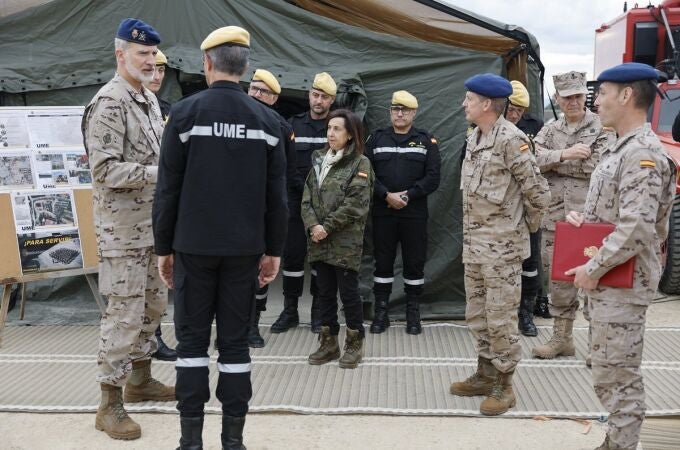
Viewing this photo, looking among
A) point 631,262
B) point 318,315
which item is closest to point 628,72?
point 631,262

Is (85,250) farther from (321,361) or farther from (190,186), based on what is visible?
(190,186)

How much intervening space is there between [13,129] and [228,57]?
271 centimetres

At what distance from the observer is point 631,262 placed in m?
2.67

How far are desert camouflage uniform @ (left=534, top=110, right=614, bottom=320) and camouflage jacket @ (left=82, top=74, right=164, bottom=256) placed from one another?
8.72 ft

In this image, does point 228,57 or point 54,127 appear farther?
point 54,127

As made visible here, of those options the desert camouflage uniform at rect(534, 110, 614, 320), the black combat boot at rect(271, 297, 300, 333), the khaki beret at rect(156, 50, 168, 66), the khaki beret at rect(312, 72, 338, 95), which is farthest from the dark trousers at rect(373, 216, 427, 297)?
the khaki beret at rect(156, 50, 168, 66)

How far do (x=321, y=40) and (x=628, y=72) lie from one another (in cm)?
311

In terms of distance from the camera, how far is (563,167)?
15.6ft

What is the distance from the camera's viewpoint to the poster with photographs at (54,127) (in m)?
4.81

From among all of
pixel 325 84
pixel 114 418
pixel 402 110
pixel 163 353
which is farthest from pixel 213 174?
pixel 402 110

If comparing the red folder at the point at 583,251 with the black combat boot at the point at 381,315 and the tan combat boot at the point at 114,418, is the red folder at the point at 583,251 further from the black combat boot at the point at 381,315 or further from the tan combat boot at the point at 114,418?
the black combat boot at the point at 381,315

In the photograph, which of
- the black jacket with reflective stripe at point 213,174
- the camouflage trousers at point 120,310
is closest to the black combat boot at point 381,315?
the camouflage trousers at point 120,310

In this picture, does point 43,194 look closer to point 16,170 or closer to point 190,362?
point 16,170

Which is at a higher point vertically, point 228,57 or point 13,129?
point 228,57
